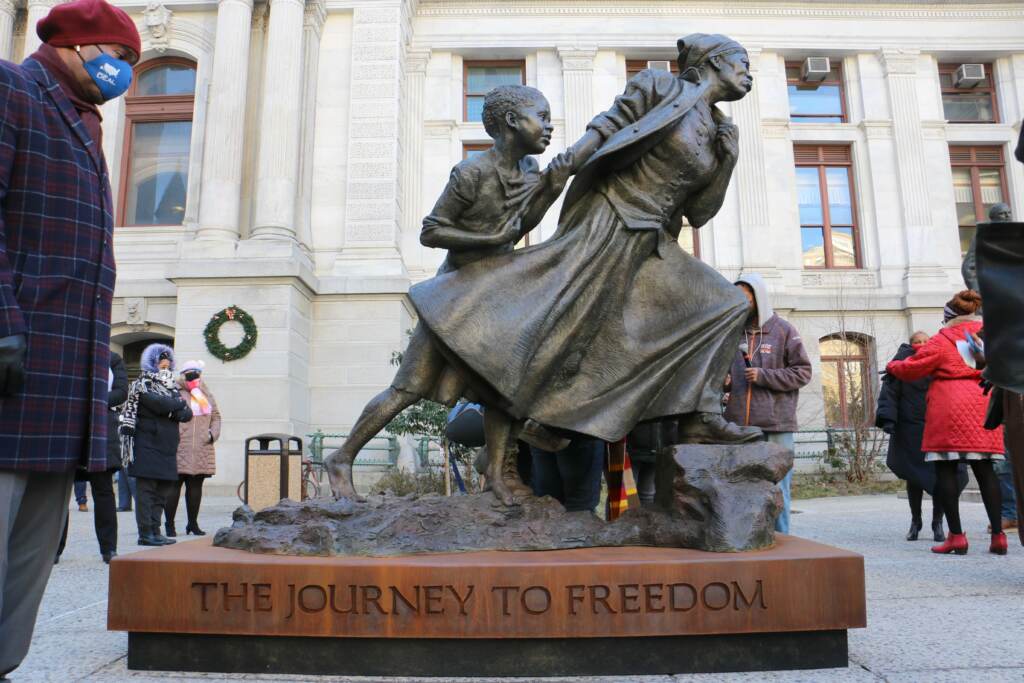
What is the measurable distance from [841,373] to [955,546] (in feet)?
50.9

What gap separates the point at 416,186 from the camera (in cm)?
2055

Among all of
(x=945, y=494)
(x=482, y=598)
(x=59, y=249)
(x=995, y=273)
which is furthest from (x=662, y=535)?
(x=945, y=494)

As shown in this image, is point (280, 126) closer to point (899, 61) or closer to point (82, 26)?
point (82, 26)

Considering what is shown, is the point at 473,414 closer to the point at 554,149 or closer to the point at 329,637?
the point at 329,637

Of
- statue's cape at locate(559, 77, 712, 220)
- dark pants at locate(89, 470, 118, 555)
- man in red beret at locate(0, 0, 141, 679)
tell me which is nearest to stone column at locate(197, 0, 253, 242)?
dark pants at locate(89, 470, 118, 555)

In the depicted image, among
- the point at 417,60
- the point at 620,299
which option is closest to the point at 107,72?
the point at 620,299

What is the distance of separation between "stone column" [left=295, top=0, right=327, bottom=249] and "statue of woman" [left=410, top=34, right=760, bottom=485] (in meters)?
15.1

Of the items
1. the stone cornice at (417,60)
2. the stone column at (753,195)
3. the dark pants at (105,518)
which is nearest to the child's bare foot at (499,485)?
the dark pants at (105,518)

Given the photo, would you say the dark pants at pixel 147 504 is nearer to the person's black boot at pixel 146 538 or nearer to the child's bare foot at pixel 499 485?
the person's black boot at pixel 146 538

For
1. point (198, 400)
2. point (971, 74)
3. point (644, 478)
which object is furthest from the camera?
point (971, 74)

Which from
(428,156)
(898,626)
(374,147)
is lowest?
(898,626)

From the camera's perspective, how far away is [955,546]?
5773 millimetres

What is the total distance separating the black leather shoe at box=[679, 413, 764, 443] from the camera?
3.40m

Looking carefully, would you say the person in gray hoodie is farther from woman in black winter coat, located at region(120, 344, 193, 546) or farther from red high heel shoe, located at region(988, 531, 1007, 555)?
woman in black winter coat, located at region(120, 344, 193, 546)
